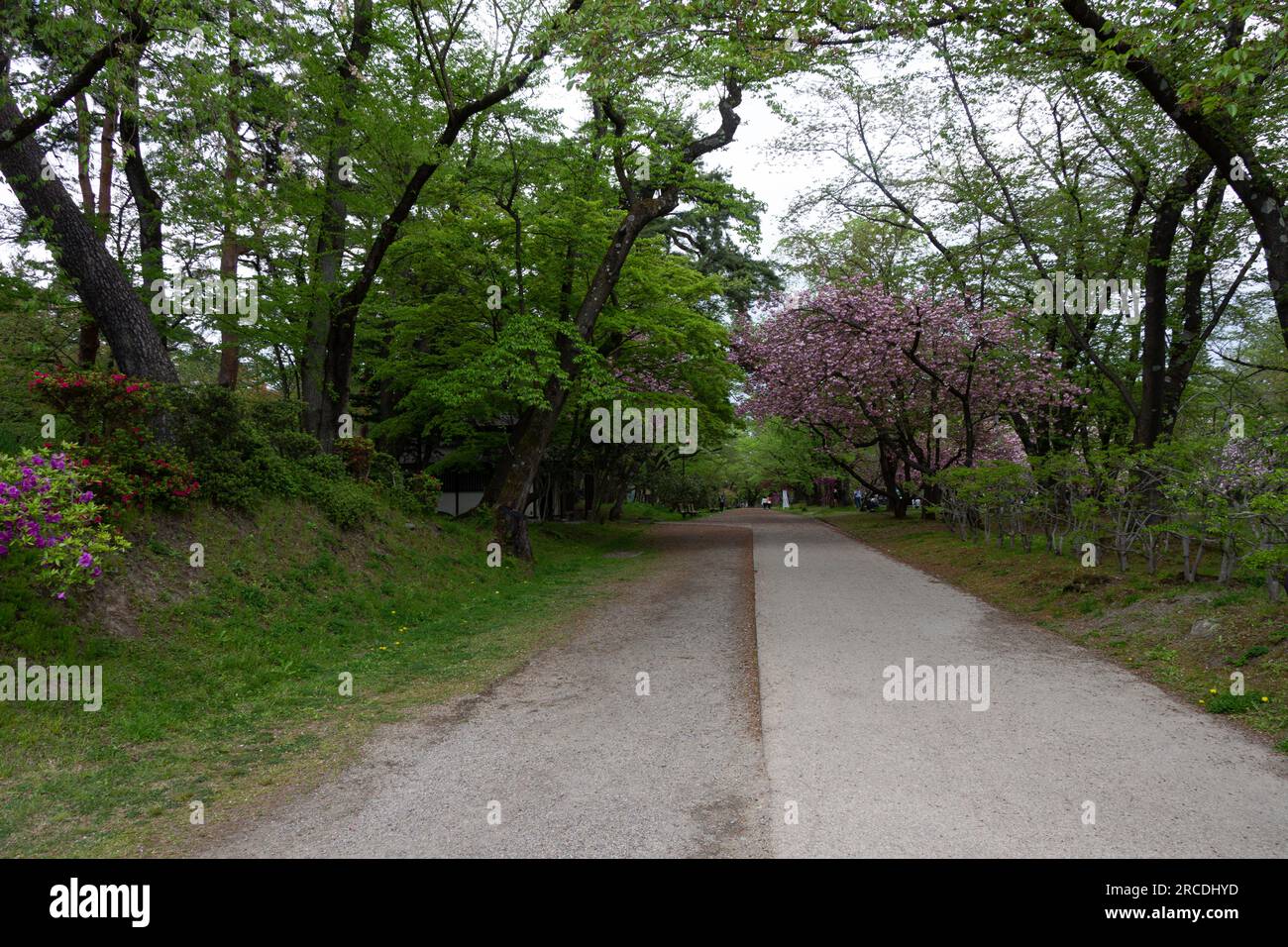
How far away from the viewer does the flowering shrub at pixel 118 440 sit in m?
6.65

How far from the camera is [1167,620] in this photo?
7.13 m

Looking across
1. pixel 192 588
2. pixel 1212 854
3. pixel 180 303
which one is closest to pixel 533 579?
pixel 192 588

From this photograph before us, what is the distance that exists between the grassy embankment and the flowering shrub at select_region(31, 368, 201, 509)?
981 centimetres

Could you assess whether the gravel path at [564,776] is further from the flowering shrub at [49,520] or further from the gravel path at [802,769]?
the flowering shrub at [49,520]

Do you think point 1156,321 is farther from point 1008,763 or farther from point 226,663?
point 226,663

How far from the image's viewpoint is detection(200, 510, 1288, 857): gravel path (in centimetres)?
333

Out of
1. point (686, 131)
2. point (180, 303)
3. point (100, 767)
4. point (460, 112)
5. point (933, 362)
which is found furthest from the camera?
point (933, 362)

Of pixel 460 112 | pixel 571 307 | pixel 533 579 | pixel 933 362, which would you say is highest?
pixel 460 112

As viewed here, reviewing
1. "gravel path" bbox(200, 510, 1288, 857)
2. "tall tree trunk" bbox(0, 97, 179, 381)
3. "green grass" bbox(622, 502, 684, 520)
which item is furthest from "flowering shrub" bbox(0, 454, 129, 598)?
"green grass" bbox(622, 502, 684, 520)

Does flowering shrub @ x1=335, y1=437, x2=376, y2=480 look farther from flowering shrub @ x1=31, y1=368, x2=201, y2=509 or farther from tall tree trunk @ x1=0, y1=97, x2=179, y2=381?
flowering shrub @ x1=31, y1=368, x2=201, y2=509

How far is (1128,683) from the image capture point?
5820mm

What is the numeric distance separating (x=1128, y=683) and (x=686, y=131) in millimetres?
12907
